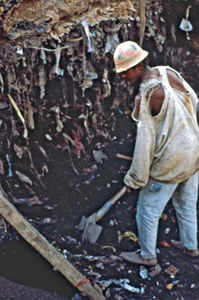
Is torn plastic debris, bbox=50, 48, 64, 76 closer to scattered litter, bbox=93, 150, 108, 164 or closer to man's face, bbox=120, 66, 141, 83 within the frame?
scattered litter, bbox=93, 150, 108, 164

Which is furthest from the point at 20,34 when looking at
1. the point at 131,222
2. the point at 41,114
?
the point at 131,222

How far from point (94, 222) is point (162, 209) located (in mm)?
862

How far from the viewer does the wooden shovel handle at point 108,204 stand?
470 centimetres

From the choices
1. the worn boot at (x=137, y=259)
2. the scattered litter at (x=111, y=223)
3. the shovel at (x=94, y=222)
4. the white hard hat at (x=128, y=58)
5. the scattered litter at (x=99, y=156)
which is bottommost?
the scattered litter at (x=111, y=223)

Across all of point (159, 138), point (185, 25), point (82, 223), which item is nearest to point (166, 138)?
point (159, 138)

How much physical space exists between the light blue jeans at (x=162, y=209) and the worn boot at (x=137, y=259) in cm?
4

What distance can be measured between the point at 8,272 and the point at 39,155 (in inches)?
55.1

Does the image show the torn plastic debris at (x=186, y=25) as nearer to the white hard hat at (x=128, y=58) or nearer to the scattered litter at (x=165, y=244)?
the white hard hat at (x=128, y=58)

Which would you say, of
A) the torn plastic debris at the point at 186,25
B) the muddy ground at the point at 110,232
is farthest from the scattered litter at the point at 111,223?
the torn plastic debris at the point at 186,25

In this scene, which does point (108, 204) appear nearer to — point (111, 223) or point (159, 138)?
point (111, 223)

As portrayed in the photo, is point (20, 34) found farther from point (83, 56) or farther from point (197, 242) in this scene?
point (197, 242)

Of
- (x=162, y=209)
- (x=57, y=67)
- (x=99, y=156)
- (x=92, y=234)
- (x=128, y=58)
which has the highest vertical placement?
(x=128, y=58)

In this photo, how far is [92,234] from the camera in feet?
14.9

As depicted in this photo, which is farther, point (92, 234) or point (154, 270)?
point (92, 234)
